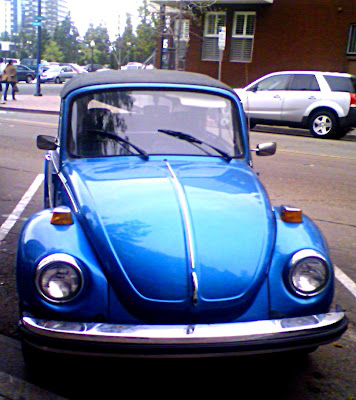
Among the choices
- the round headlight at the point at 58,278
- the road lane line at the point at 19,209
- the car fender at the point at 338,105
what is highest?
the car fender at the point at 338,105

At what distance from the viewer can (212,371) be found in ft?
11.3

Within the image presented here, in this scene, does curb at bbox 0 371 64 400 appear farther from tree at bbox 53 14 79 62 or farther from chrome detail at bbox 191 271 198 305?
tree at bbox 53 14 79 62

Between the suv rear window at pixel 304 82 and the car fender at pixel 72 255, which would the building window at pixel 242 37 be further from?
the car fender at pixel 72 255

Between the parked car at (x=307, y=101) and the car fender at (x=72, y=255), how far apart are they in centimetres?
1427

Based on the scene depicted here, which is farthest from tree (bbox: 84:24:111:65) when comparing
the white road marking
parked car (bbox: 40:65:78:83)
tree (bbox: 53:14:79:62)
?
the white road marking

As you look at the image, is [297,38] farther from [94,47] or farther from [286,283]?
[94,47]

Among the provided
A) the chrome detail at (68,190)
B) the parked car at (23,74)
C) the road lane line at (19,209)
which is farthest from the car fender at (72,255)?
the parked car at (23,74)

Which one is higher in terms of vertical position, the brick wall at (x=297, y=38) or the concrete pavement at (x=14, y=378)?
the brick wall at (x=297, y=38)

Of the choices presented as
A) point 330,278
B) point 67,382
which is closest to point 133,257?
point 67,382

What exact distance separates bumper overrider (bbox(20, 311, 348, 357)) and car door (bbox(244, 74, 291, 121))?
581 inches

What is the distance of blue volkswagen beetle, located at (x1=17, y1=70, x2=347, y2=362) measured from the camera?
9.29 ft

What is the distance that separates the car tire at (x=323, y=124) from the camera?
54.1 ft

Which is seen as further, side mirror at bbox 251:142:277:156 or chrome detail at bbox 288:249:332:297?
side mirror at bbox 251:142:277:156

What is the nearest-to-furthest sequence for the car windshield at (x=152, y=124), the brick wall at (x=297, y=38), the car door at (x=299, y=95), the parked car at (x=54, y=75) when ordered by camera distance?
the car windshield at (x=152, y=124) < the car door at (x=299, y=95) < the brick wall at (x=297, y=38) < the parked car at (x=54, y=75)
